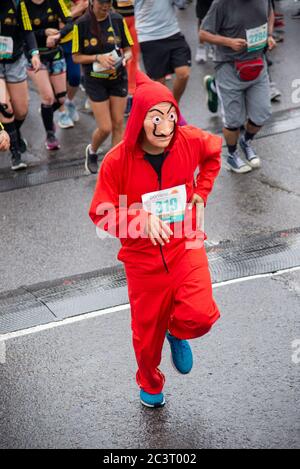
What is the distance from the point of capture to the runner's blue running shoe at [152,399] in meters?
5.20

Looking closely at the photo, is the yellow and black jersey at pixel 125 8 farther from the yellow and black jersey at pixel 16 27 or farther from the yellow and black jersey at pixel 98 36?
the yellow and black jersey at pixel 98 36

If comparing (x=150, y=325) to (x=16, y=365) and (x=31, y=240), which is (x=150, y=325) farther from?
(x=31, y=240)

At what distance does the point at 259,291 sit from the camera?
21.4 feet

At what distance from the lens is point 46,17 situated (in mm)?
9312

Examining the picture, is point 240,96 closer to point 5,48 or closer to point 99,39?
point 99,39


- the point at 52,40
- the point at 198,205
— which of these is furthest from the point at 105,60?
the point at 198,205

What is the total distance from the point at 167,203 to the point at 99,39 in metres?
4.11

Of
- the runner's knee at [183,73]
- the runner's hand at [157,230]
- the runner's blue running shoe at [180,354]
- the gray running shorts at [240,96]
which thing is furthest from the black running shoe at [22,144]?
the runner's hand at [157,230]

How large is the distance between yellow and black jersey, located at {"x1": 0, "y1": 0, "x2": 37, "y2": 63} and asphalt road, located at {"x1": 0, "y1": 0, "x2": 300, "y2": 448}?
1646mm

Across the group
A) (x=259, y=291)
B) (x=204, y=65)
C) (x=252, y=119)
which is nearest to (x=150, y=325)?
(x=259, y=291)

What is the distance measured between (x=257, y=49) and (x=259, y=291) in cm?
295

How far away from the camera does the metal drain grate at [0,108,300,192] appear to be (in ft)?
30.5

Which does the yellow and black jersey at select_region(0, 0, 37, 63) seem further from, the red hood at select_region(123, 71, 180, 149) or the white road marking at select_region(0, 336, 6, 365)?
the red hood at select_region(123, 71, 180, 149)

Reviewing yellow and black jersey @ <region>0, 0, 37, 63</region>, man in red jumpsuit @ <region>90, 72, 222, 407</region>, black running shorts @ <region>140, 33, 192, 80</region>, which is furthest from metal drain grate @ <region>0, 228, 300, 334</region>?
black running shorts @ <region>140, 33, 192, 80</region>
